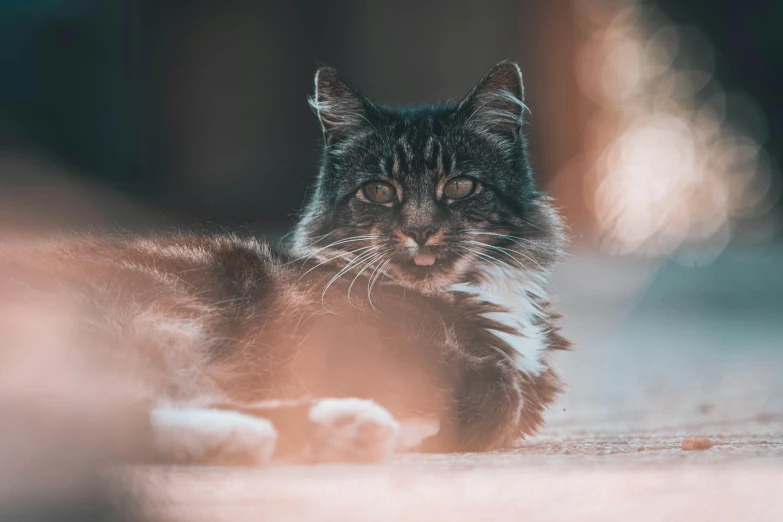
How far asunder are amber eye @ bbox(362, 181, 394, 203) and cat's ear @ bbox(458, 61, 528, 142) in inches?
11.1

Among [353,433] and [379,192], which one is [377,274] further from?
[353,433]

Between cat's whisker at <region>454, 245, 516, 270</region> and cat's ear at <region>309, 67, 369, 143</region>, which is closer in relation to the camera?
cat's whisker at <region>454, 245, 516, 270</region>

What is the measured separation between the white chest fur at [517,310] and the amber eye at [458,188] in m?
0.19

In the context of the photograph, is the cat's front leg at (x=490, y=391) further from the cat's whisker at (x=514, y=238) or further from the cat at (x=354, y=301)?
the cat's whisker at (x=514, y=238)

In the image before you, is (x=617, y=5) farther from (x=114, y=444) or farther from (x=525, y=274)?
(x=114, y=444)

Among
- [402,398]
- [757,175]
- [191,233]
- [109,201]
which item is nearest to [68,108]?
[109,201]

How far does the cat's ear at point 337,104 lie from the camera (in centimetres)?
214

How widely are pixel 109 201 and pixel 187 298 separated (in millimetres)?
3058

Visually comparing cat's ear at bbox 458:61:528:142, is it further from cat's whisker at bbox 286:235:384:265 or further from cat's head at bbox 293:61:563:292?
cat's whisker at bbox 286:235:384:265

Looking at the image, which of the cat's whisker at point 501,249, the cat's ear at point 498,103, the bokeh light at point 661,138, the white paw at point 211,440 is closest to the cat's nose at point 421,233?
the cat's whisker at point 501,249

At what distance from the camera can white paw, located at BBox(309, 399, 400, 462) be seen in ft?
5.24

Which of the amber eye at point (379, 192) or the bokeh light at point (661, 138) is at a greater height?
the bokeh light at point (661, 138)

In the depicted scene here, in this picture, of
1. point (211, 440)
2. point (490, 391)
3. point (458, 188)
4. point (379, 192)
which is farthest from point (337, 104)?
point (211, 440)

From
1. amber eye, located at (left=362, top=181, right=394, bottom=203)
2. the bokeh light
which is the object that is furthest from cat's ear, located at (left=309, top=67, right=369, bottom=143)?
the bokeh light
